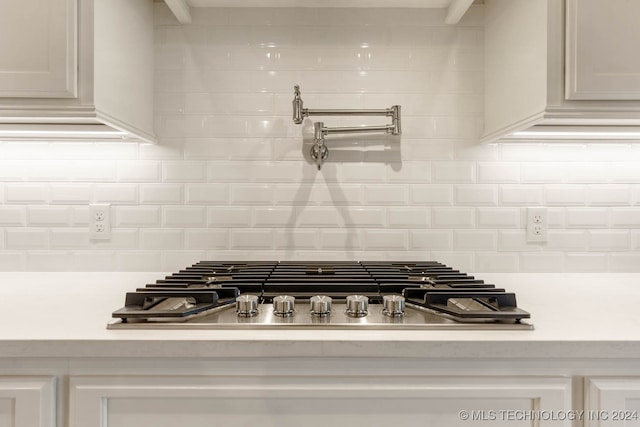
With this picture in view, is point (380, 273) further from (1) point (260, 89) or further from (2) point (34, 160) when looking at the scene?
(2) point (34, 160)

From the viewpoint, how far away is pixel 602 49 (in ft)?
3.63

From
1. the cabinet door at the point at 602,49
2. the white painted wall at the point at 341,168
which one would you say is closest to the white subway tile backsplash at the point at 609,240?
the white painted wall at the point at 341,168

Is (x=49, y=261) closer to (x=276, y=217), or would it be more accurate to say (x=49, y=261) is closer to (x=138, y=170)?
(x=138, y=170)

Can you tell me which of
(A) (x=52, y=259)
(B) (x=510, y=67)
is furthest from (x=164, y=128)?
(B) (x=510, y=67)

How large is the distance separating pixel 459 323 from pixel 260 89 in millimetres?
1030

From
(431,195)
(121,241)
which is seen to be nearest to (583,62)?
(431,195)

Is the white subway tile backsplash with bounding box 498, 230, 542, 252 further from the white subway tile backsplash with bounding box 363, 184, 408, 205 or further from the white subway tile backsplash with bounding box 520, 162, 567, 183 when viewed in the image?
the white subway tile backsplash with bounding box 363, 184, 408, 205

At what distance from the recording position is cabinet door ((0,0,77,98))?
107 cm

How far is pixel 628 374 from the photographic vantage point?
2.52 feet

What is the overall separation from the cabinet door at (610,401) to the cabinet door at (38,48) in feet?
4.08

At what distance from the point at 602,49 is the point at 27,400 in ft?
4.65

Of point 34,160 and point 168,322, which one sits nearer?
point 168,322

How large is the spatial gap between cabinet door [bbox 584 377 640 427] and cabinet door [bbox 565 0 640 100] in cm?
68

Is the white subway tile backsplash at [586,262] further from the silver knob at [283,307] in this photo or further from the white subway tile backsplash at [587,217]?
the silver knob at [283,307]
